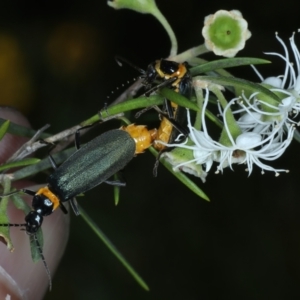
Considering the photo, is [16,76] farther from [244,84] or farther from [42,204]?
[244,84]

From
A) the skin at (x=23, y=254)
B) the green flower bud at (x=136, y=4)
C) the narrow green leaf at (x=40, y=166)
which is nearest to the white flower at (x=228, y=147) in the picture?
the green flower bud at (x=136, y=4)

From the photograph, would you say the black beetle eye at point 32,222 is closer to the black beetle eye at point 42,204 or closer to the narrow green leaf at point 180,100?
the black beetle eye at point 42,204

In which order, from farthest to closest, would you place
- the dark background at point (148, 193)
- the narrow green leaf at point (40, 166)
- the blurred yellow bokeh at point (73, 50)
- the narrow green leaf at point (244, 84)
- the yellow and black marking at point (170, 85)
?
the blurred yellow bokeh at point (73, 50) < the dark background at point (148, 193) < the narrow green leaf at point (40, 166) < the yellow and black marking at point (170, 85) < the narrow green leaf at point (244, 84)

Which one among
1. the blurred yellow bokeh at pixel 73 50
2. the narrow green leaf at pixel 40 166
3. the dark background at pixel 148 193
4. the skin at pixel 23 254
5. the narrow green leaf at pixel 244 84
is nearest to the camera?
the narrow green leaf at pixel 244 84

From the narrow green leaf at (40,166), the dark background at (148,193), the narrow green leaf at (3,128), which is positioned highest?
the narrow green leaf at (3,128)

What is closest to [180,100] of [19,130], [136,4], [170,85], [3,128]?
[170,85]

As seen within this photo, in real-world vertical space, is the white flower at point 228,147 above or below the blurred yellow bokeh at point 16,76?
below

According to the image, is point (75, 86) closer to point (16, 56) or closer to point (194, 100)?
point (16, 56)
